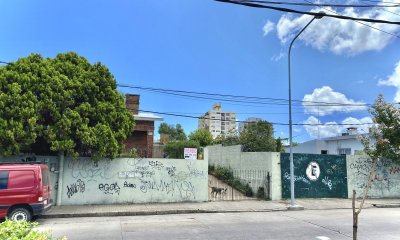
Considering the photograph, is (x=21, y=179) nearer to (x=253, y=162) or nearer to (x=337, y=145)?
(x=253, y=162)

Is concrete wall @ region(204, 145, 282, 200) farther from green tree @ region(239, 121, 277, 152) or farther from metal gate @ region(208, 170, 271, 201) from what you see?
green tree @ region(239, 121, 277, 152)

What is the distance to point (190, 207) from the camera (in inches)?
634

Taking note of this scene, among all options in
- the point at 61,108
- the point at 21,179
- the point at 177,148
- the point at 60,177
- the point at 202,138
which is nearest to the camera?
the point at 21,179

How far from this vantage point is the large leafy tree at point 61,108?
13938 mm

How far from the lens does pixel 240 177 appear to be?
2359 centimetres

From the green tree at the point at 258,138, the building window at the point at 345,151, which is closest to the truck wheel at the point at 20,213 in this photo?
the green tree at the point at 258,138

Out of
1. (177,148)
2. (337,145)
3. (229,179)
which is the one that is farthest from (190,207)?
(337,145)

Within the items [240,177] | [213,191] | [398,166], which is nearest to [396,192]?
[398,166]

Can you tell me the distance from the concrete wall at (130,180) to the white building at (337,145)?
55.5 feet

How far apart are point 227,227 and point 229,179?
1309 cm

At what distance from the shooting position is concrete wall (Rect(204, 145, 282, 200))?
64.7 feet

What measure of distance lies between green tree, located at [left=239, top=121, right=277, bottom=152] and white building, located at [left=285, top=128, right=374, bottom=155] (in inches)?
186

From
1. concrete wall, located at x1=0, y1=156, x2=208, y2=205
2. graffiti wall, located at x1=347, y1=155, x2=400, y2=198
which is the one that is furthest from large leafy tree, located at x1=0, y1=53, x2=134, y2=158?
graffiti wall, located at x1=347, y1=155, x2=400, y2=198

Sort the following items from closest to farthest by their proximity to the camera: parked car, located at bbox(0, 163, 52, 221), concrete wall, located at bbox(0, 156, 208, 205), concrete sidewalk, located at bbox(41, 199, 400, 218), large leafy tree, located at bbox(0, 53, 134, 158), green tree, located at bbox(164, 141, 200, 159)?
parked car, located at bbox(0, 163, 52, 221)
large leafy tree, located at bbox(0, 53, 134, 158)
concrete sidewalk, located at bbox(41, 199, 400, 218)
concrete wall, located at bbox(0, 156, 208, 205)
green tree, located at bbox(164, 141, 200, 159)
